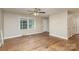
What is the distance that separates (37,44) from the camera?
1.60 meters

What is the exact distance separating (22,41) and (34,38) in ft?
0.85

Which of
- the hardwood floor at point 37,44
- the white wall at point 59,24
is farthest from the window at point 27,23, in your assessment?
the white wall at point 59,24

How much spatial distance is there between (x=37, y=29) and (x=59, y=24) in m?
0.46

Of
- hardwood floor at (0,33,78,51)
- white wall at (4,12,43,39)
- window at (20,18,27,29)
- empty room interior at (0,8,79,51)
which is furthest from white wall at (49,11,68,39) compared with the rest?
window at (20,18,27,29)

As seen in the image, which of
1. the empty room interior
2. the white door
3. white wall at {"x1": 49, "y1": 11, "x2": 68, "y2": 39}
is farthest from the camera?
the white door

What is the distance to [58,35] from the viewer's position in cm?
173

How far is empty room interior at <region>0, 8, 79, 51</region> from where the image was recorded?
1.32 m

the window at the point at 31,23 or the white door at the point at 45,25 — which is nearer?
the window at the point at 31,23

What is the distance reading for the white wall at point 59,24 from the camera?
58.7 inches

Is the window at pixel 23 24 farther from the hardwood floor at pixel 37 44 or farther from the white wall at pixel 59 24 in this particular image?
the white wall at pixel 59 24

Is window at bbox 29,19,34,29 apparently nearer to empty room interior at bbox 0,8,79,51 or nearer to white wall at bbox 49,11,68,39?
empty room interior at bbox 0,8,79,51

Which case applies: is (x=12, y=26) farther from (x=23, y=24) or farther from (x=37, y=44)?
(x=37, y=44)
